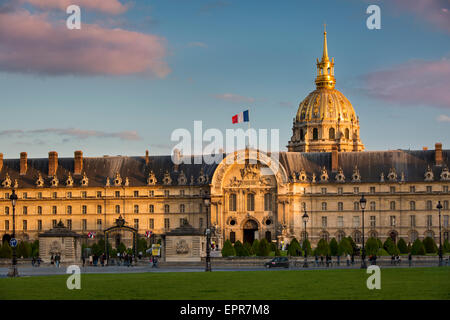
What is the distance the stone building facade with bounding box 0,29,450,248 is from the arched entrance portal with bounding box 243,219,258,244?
0.39 ft

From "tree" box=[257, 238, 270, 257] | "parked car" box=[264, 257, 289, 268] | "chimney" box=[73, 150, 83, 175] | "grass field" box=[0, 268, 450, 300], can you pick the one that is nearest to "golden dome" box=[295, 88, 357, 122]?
"chimney" box=[73, 150, 83, 175]

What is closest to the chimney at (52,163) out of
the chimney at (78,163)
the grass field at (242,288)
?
the chimney at (78,163)

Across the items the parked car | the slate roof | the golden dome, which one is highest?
the golden dome

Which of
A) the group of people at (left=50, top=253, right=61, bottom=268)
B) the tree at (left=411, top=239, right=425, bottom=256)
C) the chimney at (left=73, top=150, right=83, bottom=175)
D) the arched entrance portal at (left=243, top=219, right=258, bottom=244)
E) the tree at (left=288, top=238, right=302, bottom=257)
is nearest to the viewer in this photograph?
the group of people at (left=50, top=253, right=61, bottom=268)

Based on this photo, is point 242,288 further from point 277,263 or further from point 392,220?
point 392,220

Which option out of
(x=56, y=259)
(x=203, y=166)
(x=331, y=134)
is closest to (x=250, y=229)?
→ (x=203, y=166)

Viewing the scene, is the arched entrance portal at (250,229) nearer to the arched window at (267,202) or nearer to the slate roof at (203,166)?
the arched window at (267,202)

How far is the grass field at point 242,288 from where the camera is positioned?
3475cm

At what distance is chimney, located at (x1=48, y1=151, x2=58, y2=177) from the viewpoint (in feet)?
397

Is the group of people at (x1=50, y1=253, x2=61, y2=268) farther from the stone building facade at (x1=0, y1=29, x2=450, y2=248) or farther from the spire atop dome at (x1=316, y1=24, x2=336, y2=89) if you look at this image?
the spire atop dome at (x1=316, y1=24, x2=336, y2=89)

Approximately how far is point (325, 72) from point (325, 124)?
13620mm

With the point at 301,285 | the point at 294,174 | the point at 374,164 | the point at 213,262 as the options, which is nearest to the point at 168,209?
the point at 294,174

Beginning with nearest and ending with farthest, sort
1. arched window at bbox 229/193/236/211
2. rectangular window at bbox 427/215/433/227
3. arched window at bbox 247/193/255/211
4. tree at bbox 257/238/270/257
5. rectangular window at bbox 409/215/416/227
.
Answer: tree at bbox 257/238/270/257 < rectangular window at bbox 427/215/433/227 < rectangular window at bbox 409/215/416/227 < arched window at bbox 247/193/255/211 < arched window at bbox 229/193/236/211

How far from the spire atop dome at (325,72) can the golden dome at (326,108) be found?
115 inches
